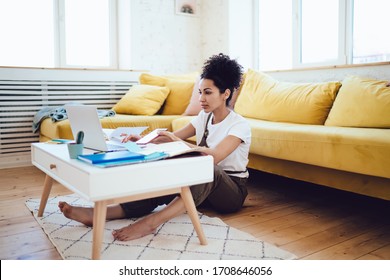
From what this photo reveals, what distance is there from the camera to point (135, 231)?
67.7 inches

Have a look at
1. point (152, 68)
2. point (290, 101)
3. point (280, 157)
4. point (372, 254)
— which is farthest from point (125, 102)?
point (372, 254)

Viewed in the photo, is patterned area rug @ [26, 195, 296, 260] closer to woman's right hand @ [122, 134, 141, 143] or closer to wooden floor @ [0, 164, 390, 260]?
wooden floor @ [0, 164, 390, 260]

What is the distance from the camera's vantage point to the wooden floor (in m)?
1.64

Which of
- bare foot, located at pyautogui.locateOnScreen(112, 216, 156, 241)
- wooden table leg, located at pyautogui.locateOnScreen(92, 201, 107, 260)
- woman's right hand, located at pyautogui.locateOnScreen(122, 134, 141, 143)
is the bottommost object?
bare foot, located at pyautogui.locateOnScreen(112, 216, 156, 241)

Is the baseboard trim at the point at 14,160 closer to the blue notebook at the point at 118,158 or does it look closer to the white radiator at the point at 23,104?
the white radiator at the point at 23,104

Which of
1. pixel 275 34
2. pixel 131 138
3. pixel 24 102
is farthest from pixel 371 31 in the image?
pixel 24 102

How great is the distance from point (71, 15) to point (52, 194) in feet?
7.53

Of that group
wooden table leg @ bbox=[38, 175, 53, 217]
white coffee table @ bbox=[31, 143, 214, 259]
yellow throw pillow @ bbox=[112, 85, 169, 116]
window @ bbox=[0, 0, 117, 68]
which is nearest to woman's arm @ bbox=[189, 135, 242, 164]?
white coffee table @ bbox=[31, 143, 214, 259]

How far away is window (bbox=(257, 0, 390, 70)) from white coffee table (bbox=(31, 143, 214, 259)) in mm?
2308

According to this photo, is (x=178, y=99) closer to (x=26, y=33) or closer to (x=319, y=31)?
(x=319, y=31)

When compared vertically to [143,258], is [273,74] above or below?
above

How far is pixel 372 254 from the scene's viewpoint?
5.20ft

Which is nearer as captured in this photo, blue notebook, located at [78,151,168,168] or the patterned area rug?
blue notebook, located at [78,151,168,168]
